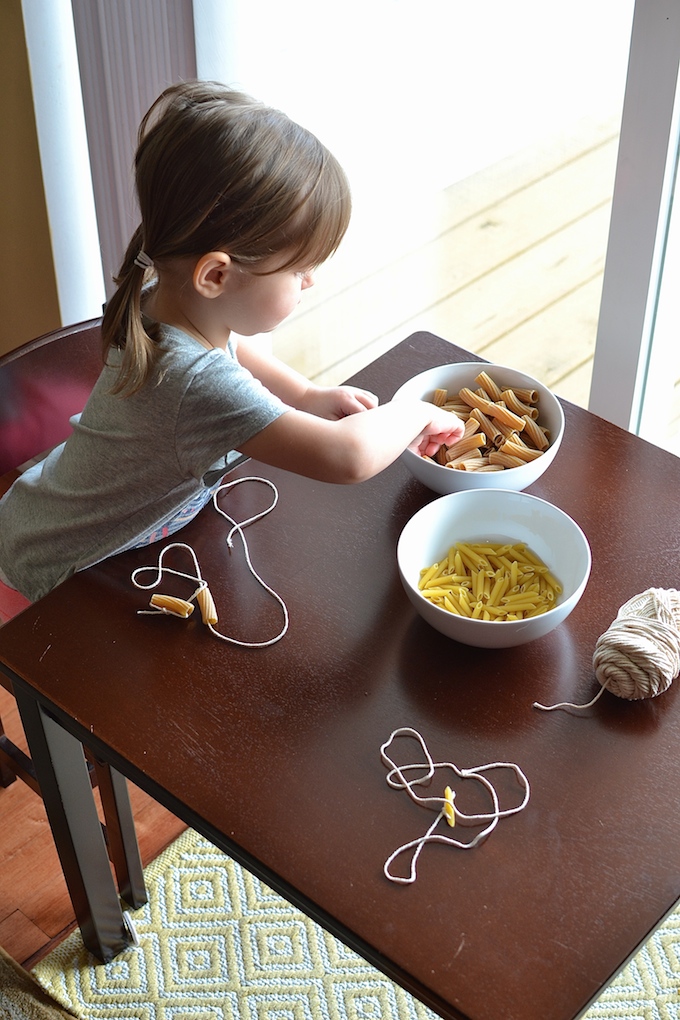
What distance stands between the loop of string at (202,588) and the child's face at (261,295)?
0.61 feet

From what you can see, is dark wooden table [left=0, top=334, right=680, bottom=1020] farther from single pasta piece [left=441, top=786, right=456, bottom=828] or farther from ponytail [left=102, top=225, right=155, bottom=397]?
ponytail [left=102, top=225, right=155, bottom=397]

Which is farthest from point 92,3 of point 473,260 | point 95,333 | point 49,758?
point 49,758

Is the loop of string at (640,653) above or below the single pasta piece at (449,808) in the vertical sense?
above

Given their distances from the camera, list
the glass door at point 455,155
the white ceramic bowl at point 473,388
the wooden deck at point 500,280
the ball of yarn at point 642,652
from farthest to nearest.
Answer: the wooden deck at point 500,280 → the glass door at point 455,155 → the white ceramic bowl at point 473,388 → the ball of yarn at point 642,652

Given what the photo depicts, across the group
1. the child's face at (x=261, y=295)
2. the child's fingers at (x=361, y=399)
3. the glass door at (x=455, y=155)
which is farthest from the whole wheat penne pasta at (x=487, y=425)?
the glass door at (x=455, y=155)

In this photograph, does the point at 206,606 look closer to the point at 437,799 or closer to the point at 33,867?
the point at 437,799

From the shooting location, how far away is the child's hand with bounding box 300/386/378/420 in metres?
1.25

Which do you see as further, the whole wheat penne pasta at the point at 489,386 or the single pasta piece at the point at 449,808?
the whole wheat penne pasta at the point at 489,386

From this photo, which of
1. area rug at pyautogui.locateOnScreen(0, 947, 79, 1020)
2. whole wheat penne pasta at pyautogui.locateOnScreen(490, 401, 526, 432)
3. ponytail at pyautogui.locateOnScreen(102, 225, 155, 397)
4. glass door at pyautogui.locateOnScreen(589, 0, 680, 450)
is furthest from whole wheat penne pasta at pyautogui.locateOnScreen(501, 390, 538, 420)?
area rug at pyautogui.locateOnScreen(0, 947, 79, 1020)

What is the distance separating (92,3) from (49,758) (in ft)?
4.18

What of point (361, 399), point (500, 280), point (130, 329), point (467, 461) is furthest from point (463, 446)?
point (500, 280)

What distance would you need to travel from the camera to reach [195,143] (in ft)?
3.37

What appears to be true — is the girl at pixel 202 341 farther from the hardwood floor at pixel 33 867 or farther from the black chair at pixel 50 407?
the hardwood floor at pixel 33 867

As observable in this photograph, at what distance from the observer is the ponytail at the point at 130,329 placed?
1092 mm
